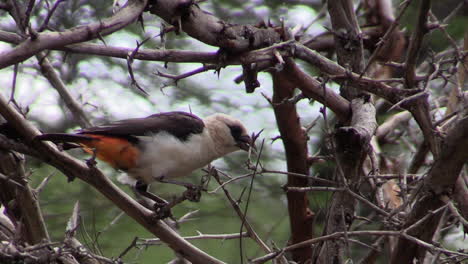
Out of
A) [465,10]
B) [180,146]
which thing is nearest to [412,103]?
[180,146]

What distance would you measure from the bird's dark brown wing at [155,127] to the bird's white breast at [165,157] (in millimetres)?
47

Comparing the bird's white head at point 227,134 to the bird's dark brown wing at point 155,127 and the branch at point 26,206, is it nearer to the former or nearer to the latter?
the bird's dark brown wing at point 155,127

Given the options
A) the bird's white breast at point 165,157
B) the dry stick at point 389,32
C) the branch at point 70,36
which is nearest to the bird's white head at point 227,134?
the bird's white breast at point 165,157

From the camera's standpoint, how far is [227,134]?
5.61 metres

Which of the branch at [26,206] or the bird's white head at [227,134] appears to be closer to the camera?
the branch at [26,206]

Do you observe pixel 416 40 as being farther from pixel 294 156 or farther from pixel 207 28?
pixel 294 156

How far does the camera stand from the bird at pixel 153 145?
16.2 feet

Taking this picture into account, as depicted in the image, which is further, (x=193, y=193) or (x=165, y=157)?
(x=165, y=157)

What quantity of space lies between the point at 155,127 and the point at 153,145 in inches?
6.2

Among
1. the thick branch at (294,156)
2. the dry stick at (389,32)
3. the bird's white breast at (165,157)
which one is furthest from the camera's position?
the bird's white breast at (165,157)

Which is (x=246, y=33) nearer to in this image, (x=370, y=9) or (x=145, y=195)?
(x=145, y=195)

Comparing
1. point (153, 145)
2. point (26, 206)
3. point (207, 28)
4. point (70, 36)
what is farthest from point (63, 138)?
point (70, 36)

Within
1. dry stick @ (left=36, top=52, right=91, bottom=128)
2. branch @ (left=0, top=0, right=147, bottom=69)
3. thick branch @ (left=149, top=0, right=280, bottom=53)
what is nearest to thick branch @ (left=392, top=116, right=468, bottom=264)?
thick branch @ (left=149, top=0, right=280, bottom=53)

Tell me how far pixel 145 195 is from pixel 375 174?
1881 millimetres
